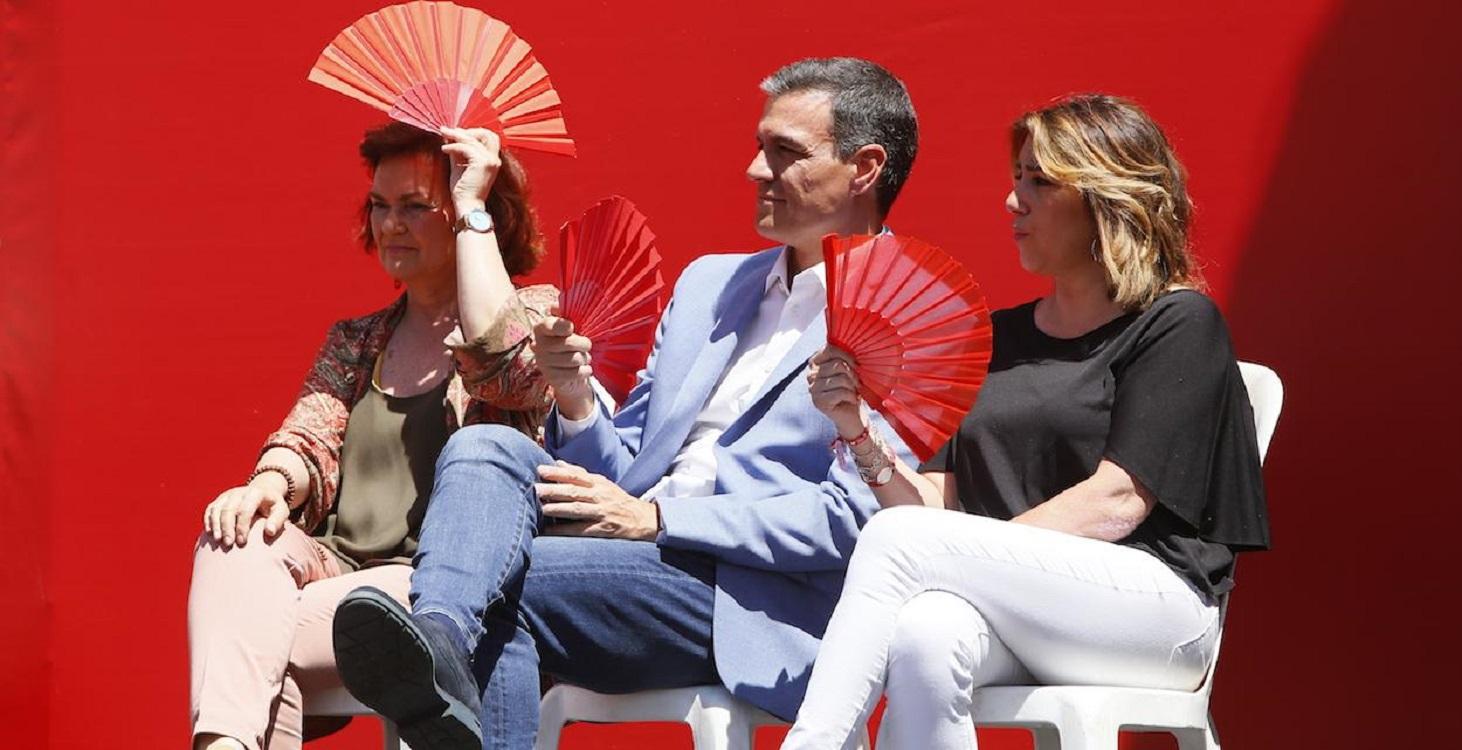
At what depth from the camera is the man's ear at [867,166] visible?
3211 millimetres

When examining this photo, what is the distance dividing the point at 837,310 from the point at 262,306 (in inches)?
61.1

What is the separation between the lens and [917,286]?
283cm

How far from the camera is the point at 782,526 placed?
9.67 feet

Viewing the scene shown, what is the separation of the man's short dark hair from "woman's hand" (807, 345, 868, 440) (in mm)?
459

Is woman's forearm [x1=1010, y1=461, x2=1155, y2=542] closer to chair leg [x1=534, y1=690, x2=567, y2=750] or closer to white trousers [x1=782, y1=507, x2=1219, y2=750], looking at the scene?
white trousers [x1=782, y1=507, x2=1219, y2=750]

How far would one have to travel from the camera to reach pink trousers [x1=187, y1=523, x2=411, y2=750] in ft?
9.77

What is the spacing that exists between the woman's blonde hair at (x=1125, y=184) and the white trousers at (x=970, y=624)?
42 cm

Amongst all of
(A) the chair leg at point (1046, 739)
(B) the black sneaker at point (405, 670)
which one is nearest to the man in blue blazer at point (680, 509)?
(B) the black sneaker at point (405, 670)

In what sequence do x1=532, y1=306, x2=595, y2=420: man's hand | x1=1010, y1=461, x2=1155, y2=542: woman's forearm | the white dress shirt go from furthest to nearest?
the white dress shirt < x1=532, y1=306, x2=595, y2=420: man's hand < x1=1010, y1=461, x2=1155, y2=542: woman's forearm

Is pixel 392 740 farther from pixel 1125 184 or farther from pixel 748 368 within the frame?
pixel 1125 184

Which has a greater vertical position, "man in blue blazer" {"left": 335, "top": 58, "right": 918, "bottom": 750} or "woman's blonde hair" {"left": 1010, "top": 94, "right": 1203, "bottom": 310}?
"woman's blonde hair" {"left": 1010, "top": 94, "right": 1203, "bottom": 310}

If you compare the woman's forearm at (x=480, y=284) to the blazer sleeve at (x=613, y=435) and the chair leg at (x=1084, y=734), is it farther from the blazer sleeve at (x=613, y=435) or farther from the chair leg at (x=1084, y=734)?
the chair leg at (x=1084, y=734)

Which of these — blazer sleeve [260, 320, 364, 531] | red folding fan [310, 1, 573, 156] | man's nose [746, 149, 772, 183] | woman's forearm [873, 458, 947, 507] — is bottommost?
blazer sleeve [260, 320, 364, 531]

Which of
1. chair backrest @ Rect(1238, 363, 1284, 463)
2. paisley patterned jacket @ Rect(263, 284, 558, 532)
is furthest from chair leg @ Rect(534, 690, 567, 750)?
chair backrest @ Rect(1238, 363, 1284, 463)
